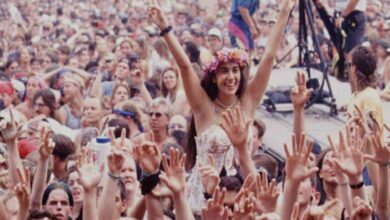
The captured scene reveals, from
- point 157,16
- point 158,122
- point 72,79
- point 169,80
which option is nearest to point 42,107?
point 72,79

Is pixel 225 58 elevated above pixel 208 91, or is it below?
above

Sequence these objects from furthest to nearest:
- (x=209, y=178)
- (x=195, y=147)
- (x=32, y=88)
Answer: (x=32, y=88) < (x=195, y=147) < (x=209, y=178)

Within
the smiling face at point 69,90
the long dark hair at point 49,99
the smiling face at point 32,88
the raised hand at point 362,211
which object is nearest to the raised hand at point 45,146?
the raised hand at point 362,211

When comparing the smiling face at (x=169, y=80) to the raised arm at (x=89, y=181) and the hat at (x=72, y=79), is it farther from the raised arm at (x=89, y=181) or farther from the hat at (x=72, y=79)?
the raised arm at (x=89, y=181)

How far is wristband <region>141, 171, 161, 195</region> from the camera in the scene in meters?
5.85

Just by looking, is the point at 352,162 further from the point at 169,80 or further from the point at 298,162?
the point at 169,80

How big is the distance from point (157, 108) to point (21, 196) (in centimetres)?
336

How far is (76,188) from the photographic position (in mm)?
7098

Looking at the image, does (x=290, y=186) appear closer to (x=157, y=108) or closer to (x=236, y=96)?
(x=236, y=96)

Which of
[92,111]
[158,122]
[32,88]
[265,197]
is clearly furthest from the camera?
[32,88]

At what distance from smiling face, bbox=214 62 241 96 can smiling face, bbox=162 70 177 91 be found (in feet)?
15.1

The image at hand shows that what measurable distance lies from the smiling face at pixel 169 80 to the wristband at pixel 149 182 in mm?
5718

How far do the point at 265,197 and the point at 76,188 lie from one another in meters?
2.05

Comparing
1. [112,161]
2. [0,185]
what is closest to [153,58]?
[0,185]
